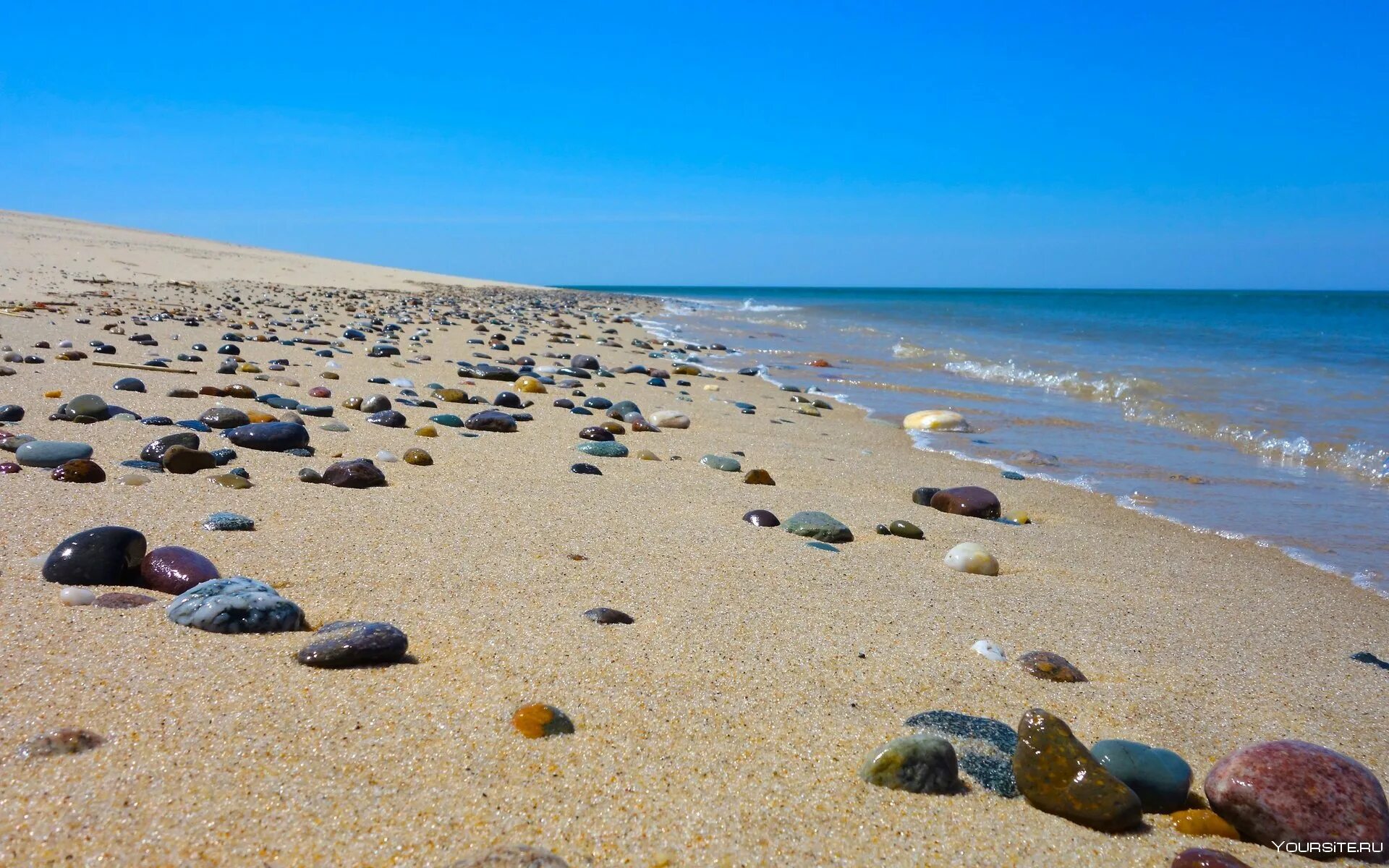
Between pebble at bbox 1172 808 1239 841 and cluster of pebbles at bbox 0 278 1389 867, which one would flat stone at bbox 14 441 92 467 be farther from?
pebble at bbox 1172 808 1239 841

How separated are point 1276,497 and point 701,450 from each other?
3158 millimetres

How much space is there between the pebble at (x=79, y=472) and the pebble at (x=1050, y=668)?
2920mm

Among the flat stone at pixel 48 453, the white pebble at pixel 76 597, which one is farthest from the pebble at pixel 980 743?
the flat stone at pixel 48 453

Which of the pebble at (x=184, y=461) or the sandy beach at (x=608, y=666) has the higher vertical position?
the pebble at (x=184, y=461)

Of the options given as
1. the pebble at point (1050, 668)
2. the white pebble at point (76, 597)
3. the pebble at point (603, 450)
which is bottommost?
the pebble at point (1050, 668)

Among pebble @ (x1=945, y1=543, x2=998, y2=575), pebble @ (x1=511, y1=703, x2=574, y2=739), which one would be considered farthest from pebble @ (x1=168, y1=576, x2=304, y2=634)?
pebble @ (x1=945, y1=543, x2=998, y2=575)

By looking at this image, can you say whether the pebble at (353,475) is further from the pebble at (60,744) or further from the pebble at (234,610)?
the pebble at (60,744)

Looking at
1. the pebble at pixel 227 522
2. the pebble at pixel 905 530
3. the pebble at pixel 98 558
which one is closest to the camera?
the pebble at pixel 98 558

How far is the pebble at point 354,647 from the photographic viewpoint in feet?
5.87

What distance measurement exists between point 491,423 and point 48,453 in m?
2.14

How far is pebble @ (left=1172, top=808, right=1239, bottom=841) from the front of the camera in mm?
1566

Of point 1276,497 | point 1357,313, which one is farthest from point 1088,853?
point 1357,313

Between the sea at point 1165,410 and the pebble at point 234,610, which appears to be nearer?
the pebble at point 234,610

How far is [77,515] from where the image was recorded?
2.57 metres
